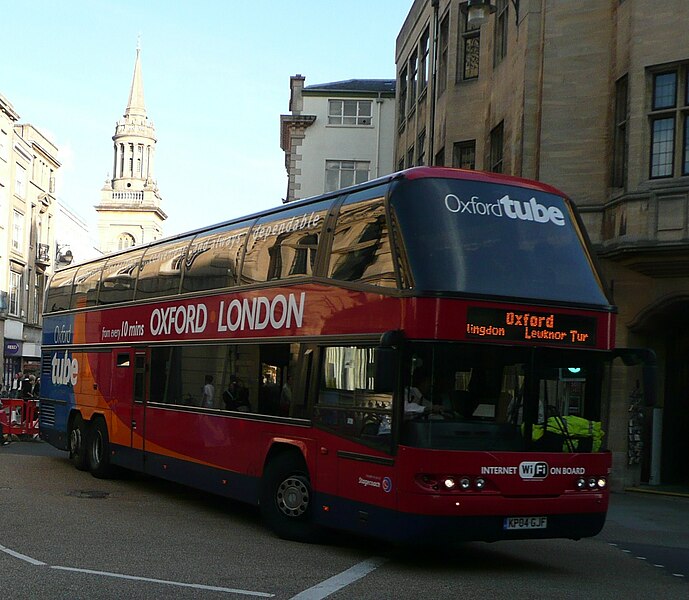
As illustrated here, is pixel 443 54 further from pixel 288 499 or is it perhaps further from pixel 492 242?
pixel 492 242

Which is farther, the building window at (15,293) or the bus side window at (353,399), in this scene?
the building window at (15,293)

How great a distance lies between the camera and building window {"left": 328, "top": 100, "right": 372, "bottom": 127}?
48.8 metres

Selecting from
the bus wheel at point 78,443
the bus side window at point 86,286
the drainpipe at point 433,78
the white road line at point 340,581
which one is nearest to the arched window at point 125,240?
the drainpipe at point 433,78

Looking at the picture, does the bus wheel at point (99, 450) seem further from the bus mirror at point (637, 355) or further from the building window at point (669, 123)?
the building window at point (669, 123)

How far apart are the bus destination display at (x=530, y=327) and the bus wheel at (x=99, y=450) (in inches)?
375

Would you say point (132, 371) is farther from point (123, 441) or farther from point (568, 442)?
point (568, 442)

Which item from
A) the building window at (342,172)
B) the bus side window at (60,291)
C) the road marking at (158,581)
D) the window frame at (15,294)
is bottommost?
the road marking at (158,581)

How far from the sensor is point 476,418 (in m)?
10.2

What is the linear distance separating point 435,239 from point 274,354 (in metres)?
3.02

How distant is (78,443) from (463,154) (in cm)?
1191

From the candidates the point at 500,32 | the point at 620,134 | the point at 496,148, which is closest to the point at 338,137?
the point at 500,32

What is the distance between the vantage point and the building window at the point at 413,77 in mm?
34281

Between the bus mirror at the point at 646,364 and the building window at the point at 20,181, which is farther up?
the building window at the point at 20,181

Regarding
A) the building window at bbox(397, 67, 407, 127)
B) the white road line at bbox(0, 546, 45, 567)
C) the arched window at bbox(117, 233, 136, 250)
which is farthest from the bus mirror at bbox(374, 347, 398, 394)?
the arched window at bbox(117, 233, 136, 250)
